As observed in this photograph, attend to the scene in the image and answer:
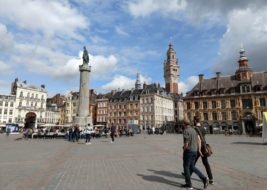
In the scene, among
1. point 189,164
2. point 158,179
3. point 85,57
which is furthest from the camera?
point 85,57

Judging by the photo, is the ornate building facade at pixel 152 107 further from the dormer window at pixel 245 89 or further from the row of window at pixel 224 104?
the dormer window at pixel 245 89

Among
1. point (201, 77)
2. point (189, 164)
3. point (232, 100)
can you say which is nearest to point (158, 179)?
point (189, 164)

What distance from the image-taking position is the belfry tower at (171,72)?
101875mm

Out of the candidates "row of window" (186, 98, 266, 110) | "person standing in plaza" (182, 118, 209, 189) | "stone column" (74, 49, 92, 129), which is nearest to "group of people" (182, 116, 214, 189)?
"person standing in plaza" (182, 118, 209, 189)

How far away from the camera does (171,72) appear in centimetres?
10188

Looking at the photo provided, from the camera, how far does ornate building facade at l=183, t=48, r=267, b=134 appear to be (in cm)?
5578

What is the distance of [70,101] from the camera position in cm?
9750

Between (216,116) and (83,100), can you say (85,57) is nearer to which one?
(83,100)

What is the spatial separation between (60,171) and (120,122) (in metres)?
79.1

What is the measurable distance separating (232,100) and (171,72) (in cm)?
4474

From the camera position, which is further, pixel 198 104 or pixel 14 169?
pixel 198 104

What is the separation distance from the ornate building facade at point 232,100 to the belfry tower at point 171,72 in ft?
117

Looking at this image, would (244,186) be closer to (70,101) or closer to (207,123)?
(207,123)

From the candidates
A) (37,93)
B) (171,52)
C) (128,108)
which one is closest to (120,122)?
(128,108)
